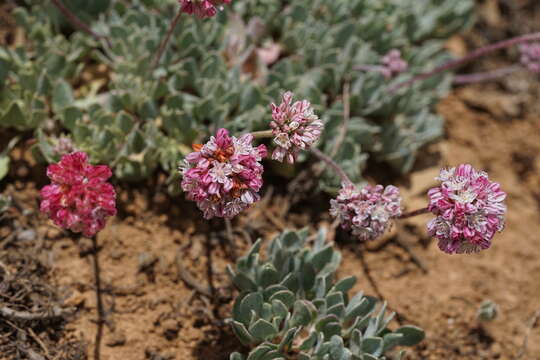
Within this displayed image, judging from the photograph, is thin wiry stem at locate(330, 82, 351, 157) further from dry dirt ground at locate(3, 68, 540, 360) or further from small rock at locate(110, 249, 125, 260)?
small rock at locate(110, 249, 125, 260)

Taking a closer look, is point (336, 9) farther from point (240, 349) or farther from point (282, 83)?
point (240, 349)

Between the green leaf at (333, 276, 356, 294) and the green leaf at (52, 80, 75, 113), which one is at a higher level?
the green leaf at (52, 80, 75, 113)

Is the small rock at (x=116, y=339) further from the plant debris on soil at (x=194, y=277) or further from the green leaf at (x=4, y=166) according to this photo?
the green leaf at (x=4, y=166)

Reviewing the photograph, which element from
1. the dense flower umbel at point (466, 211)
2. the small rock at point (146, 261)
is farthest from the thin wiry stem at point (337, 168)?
the small rock at point (146, 261)

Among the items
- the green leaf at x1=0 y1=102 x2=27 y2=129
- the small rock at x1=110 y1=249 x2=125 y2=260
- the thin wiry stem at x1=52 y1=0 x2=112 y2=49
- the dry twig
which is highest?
the thin wiry stem at x1=52 y1=0 x2=112 y2=49

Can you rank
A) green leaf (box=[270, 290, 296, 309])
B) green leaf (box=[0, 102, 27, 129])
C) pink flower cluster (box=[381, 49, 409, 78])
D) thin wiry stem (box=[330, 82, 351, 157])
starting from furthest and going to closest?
1. pink flower cluster (box=[381, 49, 409, 78])
2. thin wiry stem (box=[330, 82, 351, 157])
3. green leaf (box=[0, 102, 27, 129])
4. green leaf (box=[270, 290, 296, 309])

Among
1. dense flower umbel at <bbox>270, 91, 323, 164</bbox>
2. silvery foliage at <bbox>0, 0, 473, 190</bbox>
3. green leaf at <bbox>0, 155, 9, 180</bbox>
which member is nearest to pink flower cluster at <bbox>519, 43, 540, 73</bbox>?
silvery foliage at <bbox>0, 0, 473, 190</bbox>

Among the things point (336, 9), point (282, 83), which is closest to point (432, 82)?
point (336, 9)
